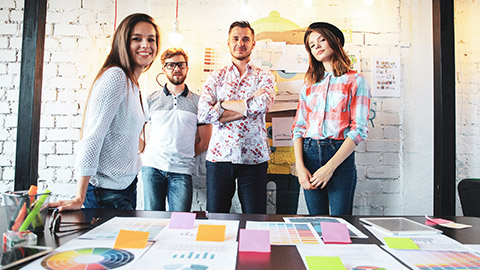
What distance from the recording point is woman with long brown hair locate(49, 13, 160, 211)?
117cm

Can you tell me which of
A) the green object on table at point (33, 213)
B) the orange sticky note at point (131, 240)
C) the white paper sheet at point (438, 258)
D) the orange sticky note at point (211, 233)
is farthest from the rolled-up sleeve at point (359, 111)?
the green object on table at point (33, 213)

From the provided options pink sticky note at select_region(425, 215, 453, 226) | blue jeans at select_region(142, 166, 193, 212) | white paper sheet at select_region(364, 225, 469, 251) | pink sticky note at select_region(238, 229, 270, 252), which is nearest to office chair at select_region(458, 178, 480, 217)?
pink sticky note at select_region(425, 215, 453, 226)

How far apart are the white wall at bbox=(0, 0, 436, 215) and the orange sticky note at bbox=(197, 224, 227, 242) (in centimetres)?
165

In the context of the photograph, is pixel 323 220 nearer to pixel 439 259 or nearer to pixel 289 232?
pixel 289 232

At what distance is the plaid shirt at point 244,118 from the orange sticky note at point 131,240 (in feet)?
4.02

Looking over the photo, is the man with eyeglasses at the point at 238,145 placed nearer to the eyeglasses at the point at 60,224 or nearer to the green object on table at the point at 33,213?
the eyeglasses at the point at 60,224

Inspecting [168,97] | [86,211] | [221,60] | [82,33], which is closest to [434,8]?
[221,60]

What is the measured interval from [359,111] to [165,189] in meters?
1.34

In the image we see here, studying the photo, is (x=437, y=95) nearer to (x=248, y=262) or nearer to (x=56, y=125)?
(x=248, y=262)

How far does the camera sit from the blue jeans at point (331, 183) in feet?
5.71

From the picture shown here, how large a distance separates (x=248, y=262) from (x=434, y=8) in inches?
84.3

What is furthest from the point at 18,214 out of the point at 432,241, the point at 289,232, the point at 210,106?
the point at 210,106

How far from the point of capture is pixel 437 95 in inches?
83.7

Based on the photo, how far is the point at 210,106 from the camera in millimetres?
2064
